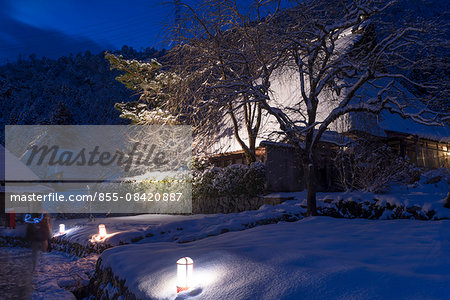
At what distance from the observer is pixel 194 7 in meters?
9.86

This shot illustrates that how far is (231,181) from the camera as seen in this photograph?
14.1 m

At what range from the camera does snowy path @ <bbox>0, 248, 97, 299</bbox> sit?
685 cm

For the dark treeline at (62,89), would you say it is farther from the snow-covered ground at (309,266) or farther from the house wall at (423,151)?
the snow-covered ground at (309,266)

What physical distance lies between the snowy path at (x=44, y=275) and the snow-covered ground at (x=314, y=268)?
5.97 feet

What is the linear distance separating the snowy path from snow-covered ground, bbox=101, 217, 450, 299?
1818 millimetres

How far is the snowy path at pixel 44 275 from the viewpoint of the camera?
22.5 feet

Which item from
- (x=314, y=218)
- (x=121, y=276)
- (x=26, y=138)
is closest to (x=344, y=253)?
(x=121, y=276)

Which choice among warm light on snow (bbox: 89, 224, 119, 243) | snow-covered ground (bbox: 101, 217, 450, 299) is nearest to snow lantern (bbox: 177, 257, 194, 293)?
snow-covered ground (bbox: 101, 217, 450, 299)

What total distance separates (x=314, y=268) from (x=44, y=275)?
24.5 ft

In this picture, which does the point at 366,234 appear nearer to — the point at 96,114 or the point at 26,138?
the point at 26,138

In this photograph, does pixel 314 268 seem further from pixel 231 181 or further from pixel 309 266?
pixel 231 181

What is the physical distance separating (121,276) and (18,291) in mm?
3222

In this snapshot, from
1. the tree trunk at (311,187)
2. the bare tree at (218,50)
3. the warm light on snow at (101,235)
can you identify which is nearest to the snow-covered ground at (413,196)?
the tree trunk at (311,187)

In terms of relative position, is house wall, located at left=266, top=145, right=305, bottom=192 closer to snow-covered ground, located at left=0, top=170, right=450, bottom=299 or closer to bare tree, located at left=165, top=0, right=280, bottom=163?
bare tree, located at left=165, top=0, right=280, bottom=163
